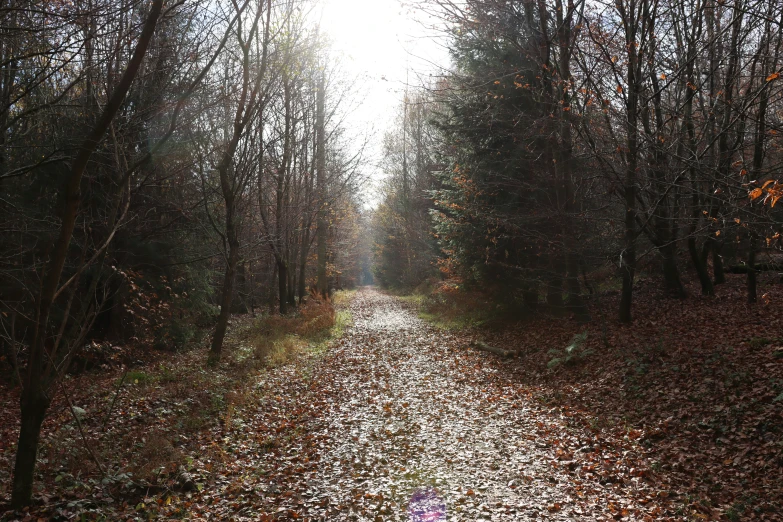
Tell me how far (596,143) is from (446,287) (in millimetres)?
9046

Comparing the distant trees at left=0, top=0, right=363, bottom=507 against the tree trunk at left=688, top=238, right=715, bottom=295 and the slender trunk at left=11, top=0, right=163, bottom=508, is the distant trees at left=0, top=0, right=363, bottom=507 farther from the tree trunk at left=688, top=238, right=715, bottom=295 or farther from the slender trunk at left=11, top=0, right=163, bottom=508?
the tree trunk at left=688, top=238, right=715, bottom=295

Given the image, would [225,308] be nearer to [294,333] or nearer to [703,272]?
[294,333]

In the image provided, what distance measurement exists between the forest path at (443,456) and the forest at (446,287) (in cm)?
5

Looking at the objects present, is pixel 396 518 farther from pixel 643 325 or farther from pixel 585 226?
pixel 585 226

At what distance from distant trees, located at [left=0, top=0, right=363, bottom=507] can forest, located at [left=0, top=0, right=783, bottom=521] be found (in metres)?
0.08

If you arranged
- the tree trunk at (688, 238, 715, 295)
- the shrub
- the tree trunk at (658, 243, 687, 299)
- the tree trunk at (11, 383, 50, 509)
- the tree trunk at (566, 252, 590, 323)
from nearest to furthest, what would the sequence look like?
1. the tree trunk at (11, 383, 50, 509)
2. the shrub
3. the tree trunk at (688, 238, 715, 295)
4. the tree trunk at (658, 243, 687, 299)
5. the tree trunk at (566, 252, 590, 323)

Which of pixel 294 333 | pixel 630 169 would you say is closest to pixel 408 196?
pixel 294 333

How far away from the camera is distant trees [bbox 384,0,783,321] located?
941 cm

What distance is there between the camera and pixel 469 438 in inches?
287

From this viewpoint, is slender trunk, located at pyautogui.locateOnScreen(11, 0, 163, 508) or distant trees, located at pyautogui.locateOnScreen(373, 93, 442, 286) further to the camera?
distant trees, located at pyautogui.locateOnScreen(373, 93, 442, 286)

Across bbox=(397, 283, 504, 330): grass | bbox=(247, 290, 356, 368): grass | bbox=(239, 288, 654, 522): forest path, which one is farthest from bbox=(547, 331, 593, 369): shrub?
bbox=(247, 290, 356, 368): grass

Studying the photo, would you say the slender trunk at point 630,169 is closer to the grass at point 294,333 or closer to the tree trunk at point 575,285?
the tree trunk at point 575,285

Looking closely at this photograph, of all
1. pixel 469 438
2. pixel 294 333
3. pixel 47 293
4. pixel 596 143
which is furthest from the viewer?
pixel 294 333

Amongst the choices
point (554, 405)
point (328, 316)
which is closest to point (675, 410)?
point (554, 405)
